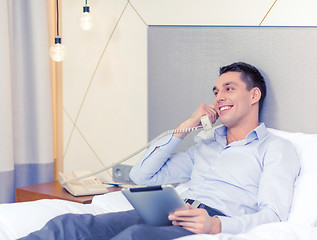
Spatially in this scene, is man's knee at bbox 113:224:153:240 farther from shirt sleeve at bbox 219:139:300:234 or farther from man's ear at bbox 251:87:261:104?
man's ear at bbox 251:87:261:104

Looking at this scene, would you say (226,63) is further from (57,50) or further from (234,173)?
(57,50)

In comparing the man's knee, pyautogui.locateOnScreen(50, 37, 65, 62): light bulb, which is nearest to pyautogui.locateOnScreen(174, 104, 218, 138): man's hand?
the man's knee

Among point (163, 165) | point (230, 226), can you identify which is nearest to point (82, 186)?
point (163, 165)

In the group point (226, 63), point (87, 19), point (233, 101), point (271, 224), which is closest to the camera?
point (271, 224)

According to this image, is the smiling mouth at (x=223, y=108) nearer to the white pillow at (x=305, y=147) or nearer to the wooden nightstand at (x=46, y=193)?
the white pillow at (x=305, y=147)

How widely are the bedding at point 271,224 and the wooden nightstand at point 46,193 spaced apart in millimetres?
366

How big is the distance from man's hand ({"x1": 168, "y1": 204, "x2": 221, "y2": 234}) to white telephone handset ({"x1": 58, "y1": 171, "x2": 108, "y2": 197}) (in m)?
0.92

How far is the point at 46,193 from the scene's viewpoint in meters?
2.44

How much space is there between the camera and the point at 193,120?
6.76 ft

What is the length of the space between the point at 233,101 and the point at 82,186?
0.96 metres

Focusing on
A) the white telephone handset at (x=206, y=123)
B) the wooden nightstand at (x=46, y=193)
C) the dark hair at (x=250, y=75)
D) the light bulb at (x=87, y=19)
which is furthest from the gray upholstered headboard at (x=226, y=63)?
the wooden nightstand at (x=46, y=193)

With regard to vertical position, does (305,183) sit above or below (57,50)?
below

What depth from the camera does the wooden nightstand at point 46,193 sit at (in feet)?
7.72

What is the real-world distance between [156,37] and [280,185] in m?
1.09
